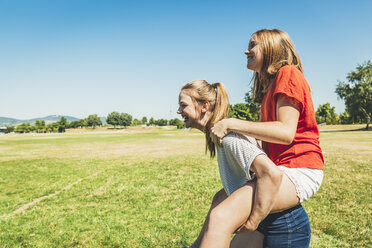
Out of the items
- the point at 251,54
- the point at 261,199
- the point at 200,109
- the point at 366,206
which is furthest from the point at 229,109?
the point at 366,206

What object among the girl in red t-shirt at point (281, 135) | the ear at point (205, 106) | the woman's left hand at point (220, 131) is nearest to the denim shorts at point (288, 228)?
the girl in red t-shirt at point (281, 135)

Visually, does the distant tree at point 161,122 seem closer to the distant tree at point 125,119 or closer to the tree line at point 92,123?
the tree line at point 92,123

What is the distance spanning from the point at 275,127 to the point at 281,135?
0.07 m

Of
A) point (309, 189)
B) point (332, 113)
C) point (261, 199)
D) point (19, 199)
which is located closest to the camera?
point (261, 199)

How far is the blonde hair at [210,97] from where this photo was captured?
83.0 inches

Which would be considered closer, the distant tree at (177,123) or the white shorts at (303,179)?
the white shorts at (303,179)

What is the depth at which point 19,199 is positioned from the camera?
7.57m

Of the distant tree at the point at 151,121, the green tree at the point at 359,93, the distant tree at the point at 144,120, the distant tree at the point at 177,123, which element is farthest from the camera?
the distant tree at the point at 144,120

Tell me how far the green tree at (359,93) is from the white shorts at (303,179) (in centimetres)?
6705

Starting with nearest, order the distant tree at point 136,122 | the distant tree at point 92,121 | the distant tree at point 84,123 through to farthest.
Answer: the distant tree at point 92,121 < the distant tree at point 84,123 < the distant tree at point 136,122

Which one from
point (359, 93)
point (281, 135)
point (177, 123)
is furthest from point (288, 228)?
point (177, 123)

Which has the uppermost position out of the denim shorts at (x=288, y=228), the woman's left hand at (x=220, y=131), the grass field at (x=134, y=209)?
the woman's left hand at (x=220, y=131)

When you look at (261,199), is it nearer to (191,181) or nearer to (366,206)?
(366,206)

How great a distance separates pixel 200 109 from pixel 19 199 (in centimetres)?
784
